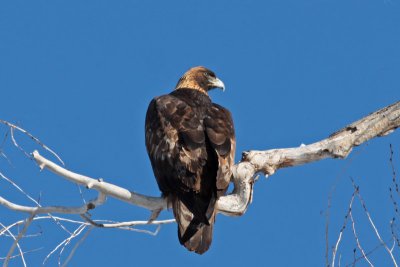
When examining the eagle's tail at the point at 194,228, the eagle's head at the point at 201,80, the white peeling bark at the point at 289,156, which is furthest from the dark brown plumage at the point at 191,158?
the eagle's head at the point at 201,80

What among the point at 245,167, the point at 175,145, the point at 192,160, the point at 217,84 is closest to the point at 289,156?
the point at 245,167

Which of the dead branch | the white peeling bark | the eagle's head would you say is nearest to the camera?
the dead branch

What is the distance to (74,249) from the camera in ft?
17.9

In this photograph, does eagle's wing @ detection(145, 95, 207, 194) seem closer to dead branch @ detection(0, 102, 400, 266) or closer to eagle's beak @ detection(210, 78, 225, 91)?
dead branch @ detection(0, 102, 400, 266)

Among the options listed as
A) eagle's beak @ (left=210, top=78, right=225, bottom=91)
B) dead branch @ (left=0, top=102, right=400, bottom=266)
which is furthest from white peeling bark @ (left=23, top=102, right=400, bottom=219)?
eagle's beak @ (left=210, top=78, right=225, bottom=91)

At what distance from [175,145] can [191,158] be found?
0.29 meters

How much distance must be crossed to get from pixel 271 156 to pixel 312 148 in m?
0.36

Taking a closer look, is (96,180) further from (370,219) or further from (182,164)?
(370,219)

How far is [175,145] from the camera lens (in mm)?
7109

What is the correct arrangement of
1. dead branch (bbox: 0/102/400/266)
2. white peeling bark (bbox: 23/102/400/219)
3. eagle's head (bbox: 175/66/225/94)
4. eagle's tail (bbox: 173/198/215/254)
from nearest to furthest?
dead branch (bbox: 0/102/400/266), eagle's tail (bbox: 173/198/215/254), white peeling bark (bbox: 23/102/400/219), eagle's head (bbox: 175/66/225/94)

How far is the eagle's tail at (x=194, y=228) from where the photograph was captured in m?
6.59

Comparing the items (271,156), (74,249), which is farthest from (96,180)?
(271,156)

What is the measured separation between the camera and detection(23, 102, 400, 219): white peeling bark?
6.70 metres

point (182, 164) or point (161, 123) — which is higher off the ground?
point (161, 123)
